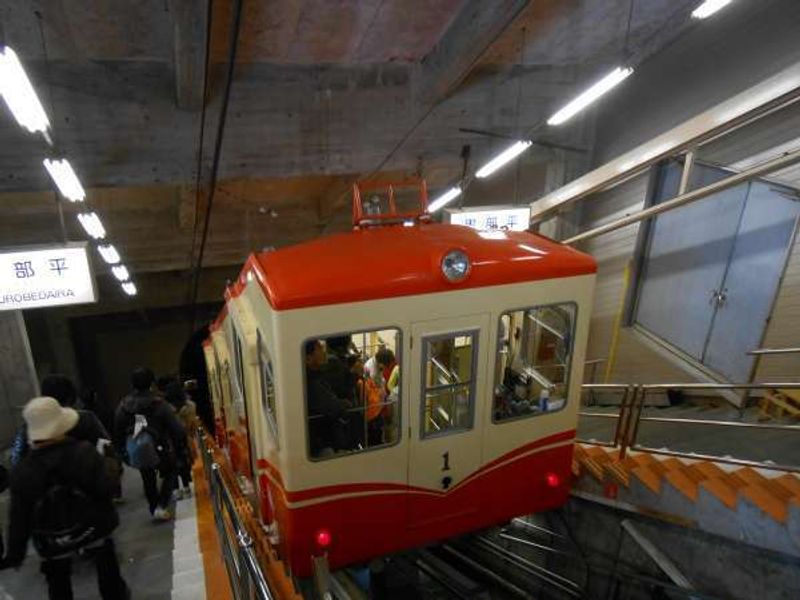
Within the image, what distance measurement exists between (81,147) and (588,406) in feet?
29.1

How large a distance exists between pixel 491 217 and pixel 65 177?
5.70 m

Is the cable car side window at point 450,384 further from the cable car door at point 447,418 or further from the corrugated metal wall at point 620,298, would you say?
the corrugated metal wall at point 620,298

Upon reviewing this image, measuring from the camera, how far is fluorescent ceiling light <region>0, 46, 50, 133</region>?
3369 millimetres

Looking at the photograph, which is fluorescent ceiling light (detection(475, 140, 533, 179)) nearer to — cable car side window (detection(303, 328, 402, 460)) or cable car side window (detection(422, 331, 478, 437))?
cable car side window (detection(422, 331, 478, 437))

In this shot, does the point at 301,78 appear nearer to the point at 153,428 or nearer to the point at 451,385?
the point at 153,428

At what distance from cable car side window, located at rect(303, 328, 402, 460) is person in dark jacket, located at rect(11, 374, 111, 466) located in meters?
1.46

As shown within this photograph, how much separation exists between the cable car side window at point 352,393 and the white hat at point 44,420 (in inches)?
54.8

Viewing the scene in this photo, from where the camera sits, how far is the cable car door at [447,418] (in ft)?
12.4

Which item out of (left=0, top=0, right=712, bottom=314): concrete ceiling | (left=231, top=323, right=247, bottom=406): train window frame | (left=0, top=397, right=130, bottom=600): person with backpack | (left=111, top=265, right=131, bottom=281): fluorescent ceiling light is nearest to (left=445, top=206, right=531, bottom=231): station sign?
(left=0, top=0, right=712, bottom=314): concrete ceiling

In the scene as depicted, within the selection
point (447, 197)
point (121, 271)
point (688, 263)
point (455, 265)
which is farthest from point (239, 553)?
point (121, 271)

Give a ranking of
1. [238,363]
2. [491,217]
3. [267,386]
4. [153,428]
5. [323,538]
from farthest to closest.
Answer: [491,217] < [153,428] < [238,363] < [267,386] < [323,538]

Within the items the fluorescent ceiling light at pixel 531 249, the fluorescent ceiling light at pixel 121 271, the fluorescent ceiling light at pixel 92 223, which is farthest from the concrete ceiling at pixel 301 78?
Answer: the fluorescent ceiling light at pixel 531 249

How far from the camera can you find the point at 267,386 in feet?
12.4

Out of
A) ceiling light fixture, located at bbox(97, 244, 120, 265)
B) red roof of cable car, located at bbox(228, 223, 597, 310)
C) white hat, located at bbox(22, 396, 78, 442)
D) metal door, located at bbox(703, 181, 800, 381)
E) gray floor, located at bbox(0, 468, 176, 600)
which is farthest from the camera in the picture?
ceiling light fixture, located at bbox(97, 244, 120, 265)
